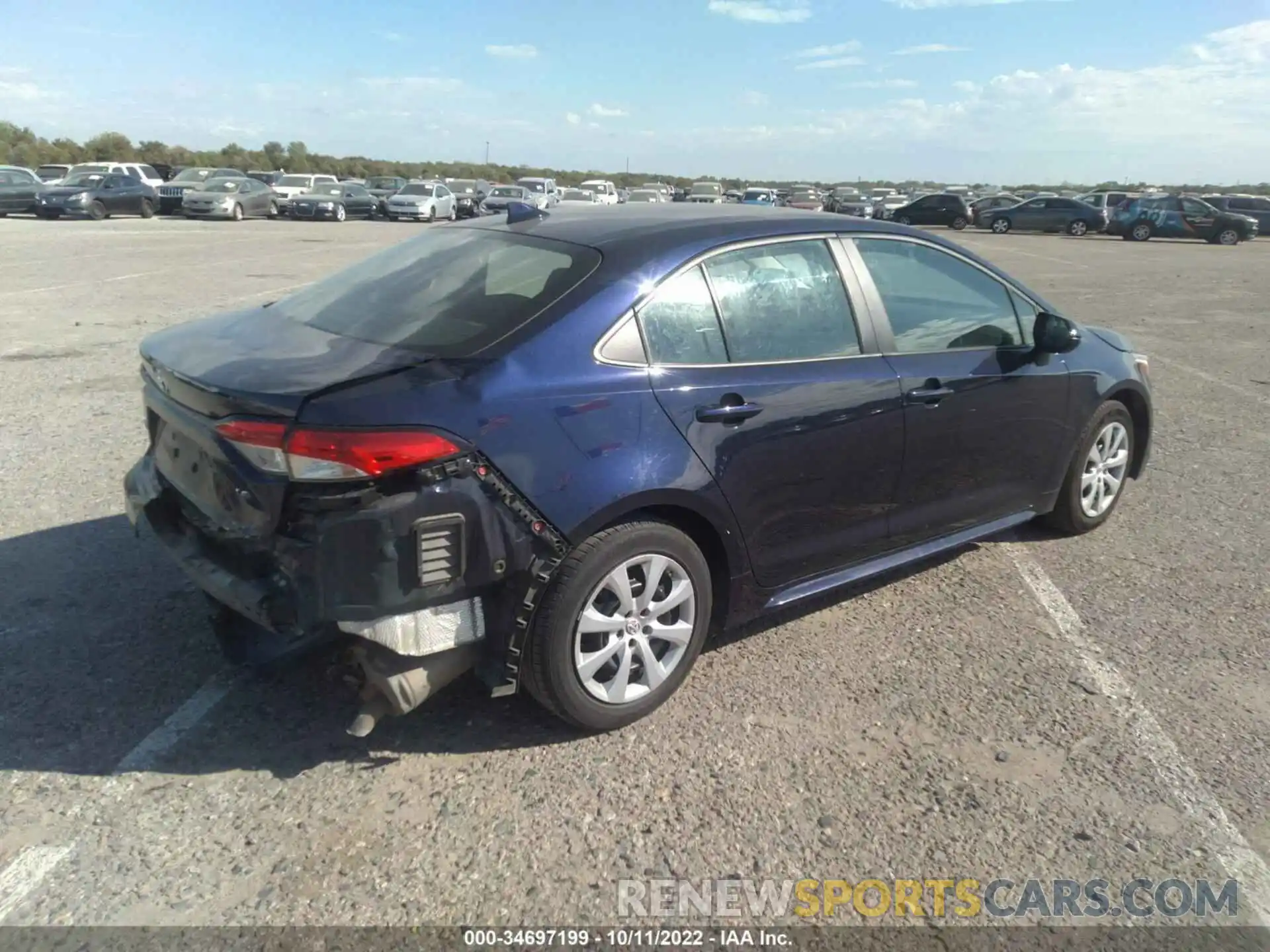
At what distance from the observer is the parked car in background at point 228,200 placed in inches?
1241

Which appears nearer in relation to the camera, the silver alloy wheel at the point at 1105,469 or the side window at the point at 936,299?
the side window at the point at 936,299

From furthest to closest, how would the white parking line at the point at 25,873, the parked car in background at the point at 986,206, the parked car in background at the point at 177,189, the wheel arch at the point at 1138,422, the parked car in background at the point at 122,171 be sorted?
the parked car in background at the point at 986,206
the parked car in background at the point at 177,189
the parked car in background at the point at 122,171
the wheel arch at the point at 1138,422
the white parking line at the point at 25,873

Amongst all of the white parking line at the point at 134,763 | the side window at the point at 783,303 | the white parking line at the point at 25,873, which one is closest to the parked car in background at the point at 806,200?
the side window at the point at 783,303

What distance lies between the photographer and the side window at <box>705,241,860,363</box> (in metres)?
3.47

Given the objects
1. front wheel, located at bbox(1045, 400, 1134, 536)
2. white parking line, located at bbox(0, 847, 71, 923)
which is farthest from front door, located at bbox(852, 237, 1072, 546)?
white parking line, located at bbox(0, 847, 71, 923)

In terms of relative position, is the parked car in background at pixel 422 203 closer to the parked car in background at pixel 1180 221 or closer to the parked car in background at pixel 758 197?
the parked car in background at pixel 758 197

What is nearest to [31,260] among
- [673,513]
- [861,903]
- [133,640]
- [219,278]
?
[219,278]

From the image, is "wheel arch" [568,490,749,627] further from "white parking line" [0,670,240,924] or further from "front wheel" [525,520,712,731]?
"white parking line" [0,670,240,924]

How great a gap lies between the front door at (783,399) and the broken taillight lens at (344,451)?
851mm

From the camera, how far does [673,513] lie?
325 cm

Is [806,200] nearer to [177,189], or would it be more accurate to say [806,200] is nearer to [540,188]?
[540,188]

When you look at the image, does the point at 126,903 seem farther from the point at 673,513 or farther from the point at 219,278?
the point at 219,278

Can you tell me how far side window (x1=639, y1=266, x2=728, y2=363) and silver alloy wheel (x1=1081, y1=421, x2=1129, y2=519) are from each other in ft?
8.41

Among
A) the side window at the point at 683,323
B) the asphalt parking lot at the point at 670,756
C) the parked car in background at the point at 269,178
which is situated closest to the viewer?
the asphalt parking lot at the point at 670,756
